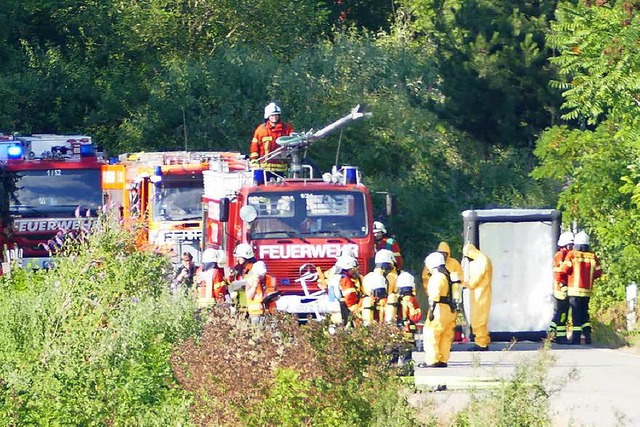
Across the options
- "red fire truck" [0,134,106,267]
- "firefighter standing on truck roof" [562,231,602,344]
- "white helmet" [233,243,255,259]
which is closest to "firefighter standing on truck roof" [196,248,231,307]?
"white helmet" [233,243,255,259]

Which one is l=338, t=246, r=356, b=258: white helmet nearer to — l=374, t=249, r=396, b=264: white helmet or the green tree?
l=374, t=249, r=396, b=264: white helmet

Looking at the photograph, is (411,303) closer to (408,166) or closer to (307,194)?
(307,194)

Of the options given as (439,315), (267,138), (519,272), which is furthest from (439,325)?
(267,138)

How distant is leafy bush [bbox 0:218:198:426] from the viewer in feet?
38.9

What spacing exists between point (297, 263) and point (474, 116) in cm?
1081

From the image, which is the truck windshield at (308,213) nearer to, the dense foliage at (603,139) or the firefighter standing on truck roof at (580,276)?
the firefighter standing on truck roof at (580,276)

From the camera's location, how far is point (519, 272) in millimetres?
19656

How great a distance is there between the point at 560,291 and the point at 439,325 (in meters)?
3.55

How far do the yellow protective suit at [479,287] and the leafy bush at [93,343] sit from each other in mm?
5313

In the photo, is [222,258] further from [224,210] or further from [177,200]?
[177,200]

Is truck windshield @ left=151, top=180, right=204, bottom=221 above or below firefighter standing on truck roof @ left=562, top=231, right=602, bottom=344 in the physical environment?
above

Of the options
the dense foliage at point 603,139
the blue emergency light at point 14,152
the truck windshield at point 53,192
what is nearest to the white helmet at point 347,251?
the dense foliage at point 603,139

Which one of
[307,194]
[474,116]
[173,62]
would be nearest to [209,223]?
[307,194]

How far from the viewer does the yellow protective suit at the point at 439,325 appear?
1596 centimetres
